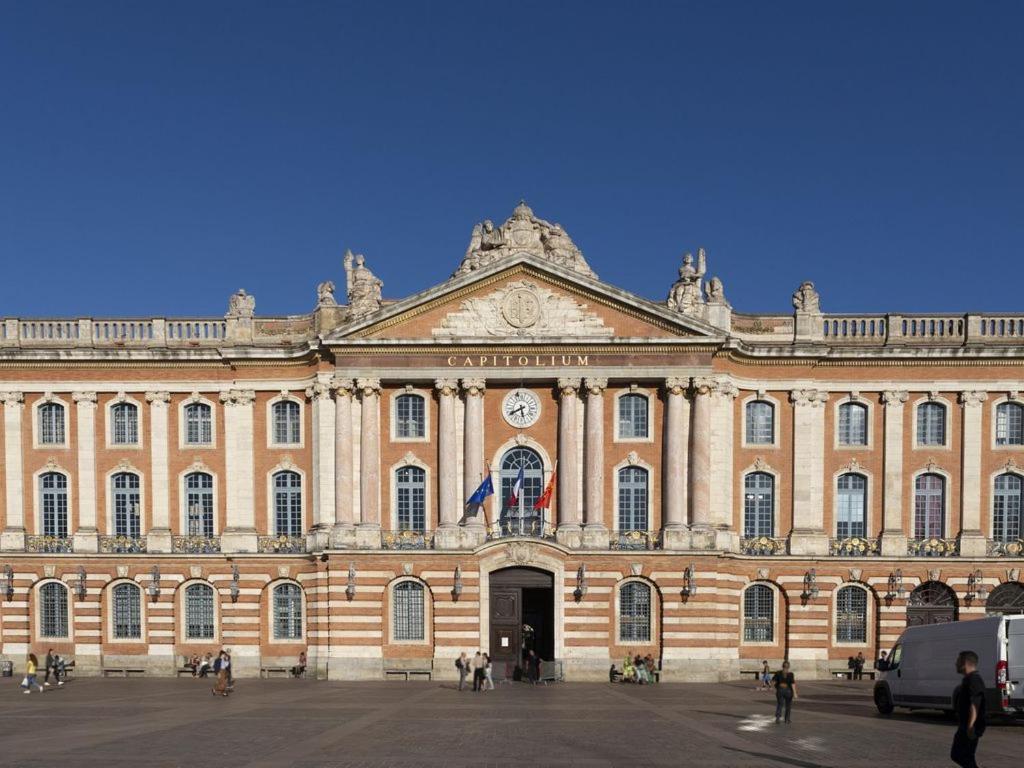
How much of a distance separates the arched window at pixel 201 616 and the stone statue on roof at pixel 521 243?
2086 cm

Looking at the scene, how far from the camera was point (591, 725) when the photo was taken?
95.2 ft

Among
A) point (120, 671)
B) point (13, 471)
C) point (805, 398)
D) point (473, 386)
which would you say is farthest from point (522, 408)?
point (13, 471)

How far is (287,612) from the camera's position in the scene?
156ft

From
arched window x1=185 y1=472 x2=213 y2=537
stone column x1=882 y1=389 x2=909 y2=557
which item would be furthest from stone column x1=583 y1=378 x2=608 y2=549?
arched window x1=185 y1=472 x2=213 y2=537

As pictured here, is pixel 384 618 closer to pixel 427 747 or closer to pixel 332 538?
pixel 332 538

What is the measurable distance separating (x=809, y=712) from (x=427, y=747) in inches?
599

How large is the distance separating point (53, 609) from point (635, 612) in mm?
29680

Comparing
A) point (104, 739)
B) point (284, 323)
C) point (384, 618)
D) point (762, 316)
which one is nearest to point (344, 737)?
point (104, 739)

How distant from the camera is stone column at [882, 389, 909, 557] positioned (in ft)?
155

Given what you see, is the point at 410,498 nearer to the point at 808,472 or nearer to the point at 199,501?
the point at 199,501

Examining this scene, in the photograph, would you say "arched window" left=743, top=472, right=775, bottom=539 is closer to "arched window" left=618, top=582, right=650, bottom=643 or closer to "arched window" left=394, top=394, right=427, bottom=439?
"arched window" left=618, top=582, right=650, bottom=643

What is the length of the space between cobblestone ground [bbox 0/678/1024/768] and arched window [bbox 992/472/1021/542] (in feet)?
41.7

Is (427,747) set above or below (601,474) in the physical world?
below

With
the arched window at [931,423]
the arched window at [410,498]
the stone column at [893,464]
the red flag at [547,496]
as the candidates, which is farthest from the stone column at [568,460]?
the arched window at [931,423]
